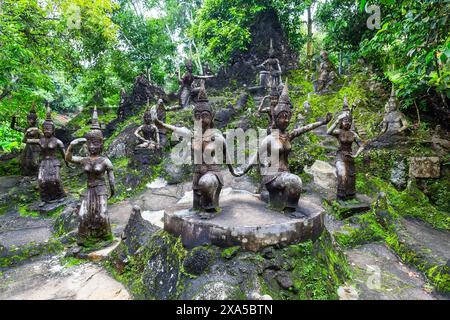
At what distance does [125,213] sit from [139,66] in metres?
15.4

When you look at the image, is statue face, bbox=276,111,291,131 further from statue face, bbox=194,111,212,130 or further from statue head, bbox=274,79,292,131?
statue face, bbox=194,111,212,130

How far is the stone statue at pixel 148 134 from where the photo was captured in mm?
10453

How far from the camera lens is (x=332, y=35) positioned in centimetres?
1334

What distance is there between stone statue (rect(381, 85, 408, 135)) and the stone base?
2.94m

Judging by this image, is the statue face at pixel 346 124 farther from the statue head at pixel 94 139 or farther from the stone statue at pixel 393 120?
the statue head at pixel 94 139

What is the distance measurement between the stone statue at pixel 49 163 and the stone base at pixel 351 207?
7229 mm

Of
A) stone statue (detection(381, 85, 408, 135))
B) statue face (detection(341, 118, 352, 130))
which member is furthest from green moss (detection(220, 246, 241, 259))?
stone statue (detection(381, 85, 408, 135))

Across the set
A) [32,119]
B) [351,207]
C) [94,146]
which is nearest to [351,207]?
[351,207]

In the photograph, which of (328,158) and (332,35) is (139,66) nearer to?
(332,35)

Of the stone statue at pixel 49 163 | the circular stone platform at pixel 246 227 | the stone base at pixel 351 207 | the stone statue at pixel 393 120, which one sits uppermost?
the stone statue at pixel 393 120

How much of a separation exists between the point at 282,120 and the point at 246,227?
175 cm

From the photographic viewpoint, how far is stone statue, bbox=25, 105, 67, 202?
8.16 metres

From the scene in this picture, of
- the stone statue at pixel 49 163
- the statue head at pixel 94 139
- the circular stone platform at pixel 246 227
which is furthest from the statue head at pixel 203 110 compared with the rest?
the stone statue at pixel 49 163
